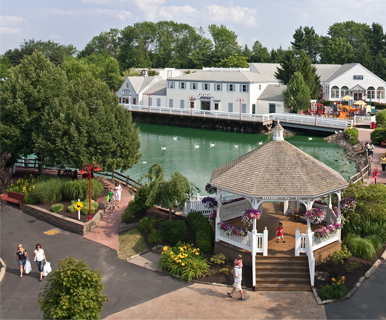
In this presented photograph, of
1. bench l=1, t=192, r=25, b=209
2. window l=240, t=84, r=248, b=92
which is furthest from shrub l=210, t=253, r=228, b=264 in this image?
window l=240, t=84, r=248, b=92

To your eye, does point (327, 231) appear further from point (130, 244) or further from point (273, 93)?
point (273, 93)

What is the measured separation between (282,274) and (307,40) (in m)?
113

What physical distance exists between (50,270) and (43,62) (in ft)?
62.9

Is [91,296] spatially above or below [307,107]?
below

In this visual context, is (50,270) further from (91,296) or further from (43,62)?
(43,62)

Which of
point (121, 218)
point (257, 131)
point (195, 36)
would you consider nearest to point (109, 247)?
point (121, 218)

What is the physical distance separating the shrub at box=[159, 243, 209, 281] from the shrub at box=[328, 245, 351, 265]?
499 cm

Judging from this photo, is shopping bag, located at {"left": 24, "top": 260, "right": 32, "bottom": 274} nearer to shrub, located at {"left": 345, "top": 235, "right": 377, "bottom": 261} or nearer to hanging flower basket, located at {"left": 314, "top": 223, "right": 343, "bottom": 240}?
hanging flower basket, located at {"left": 314, "top": 223, "right": 343, "bottom": 240}

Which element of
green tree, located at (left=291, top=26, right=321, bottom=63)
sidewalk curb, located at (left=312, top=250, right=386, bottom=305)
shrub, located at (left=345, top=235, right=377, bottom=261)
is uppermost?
green tree, located at (left=291, top=26, right=321, bottom=63)

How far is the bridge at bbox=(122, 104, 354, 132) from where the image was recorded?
2349 inches

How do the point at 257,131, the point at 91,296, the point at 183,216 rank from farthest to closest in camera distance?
the point at 257,131
the point at 183,216
the point at 91,296

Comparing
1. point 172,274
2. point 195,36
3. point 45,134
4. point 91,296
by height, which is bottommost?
point 172,274

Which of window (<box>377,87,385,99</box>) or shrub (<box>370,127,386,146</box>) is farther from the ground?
window (<box>377,87,385,99</box>)

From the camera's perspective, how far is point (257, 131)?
217ft
